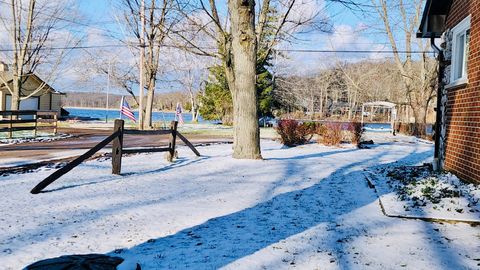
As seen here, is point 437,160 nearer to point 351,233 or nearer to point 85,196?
point 351,233

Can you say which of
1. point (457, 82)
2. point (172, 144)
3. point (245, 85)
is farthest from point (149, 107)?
point (457, 82)

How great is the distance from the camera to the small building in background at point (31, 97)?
3419 cm

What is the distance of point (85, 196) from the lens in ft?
20.2

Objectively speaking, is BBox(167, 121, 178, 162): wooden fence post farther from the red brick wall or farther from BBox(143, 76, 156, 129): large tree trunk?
BBox(143, 76, 156, 129): large tree trunk

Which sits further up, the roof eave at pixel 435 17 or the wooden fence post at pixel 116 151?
the roof eave at pixel 435 17

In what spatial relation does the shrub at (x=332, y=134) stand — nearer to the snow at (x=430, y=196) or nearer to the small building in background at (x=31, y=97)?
the snow at (x=430, y=196)

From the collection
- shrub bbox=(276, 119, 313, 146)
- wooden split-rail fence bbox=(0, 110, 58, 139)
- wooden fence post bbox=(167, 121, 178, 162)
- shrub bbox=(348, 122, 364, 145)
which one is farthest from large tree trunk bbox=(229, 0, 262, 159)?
wooden split-rail fence bbox=(0, 110, 58, 139)

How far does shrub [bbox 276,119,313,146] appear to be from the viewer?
17.3 m

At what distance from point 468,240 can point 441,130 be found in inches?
215

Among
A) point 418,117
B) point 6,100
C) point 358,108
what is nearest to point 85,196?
point 418,117

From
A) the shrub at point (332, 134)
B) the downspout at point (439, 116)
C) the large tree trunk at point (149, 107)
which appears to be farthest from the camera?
the large tree trunk at point (149, 107)

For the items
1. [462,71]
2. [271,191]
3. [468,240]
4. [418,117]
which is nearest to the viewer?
[468,240]

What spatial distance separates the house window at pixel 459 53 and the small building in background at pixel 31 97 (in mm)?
31971

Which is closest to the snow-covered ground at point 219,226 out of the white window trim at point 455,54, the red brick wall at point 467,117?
the red brick wall at point 467,117
